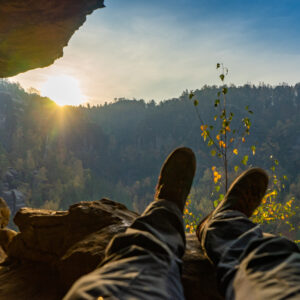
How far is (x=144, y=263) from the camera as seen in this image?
3.16ft

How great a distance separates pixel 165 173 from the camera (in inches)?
90.1

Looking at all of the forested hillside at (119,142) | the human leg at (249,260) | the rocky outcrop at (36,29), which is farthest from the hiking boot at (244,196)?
the forested hillside at (119,142)

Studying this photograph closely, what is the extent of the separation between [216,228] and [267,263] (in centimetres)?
49

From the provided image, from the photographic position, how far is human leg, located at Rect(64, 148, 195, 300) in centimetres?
80

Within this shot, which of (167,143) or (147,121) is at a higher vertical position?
(147,121)

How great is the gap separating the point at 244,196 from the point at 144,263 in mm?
1200

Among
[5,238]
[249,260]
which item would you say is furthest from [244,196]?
[5,238]

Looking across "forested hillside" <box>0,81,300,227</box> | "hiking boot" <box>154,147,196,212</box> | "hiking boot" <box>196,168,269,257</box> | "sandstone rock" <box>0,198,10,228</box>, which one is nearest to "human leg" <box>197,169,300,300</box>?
"hiking boot" <box>196,168,269,257</box>

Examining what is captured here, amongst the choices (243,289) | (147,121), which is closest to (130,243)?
(243,289)

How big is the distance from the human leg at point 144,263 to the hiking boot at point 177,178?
315mm

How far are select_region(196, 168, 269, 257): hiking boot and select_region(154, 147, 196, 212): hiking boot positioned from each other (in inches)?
10.9

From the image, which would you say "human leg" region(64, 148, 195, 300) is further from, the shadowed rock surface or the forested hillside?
the forested hillside

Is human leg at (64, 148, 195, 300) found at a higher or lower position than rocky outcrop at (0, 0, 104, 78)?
lower

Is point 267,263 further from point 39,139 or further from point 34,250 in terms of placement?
point 39,139
